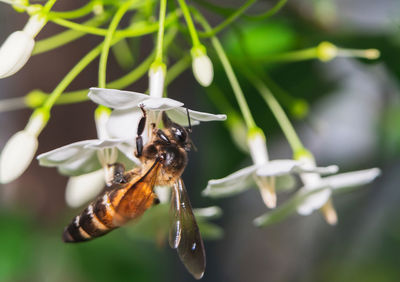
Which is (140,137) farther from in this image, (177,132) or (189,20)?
(189,20)

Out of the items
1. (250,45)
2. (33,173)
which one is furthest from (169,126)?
(33,173)

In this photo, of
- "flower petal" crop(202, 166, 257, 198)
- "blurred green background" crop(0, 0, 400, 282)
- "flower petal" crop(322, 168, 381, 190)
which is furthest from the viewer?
"blurred green background" crop(0, 0, 400, 282)

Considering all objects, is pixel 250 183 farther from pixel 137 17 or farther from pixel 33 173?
pixel 33 173

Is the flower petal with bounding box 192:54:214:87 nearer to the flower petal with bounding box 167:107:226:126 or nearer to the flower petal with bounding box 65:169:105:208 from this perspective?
the flower petal with bounding box 167:107:226:126

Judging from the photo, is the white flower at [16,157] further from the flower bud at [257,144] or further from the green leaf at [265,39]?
the green leaf at [265,39]

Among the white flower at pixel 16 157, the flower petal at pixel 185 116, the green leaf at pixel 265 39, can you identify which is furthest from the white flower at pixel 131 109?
the green leaf at pixel 265 39

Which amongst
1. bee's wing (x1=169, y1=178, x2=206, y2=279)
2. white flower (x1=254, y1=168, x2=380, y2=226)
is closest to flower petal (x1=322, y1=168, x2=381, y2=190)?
white flower (x1=254, y1=168, x2=380, y2=226)

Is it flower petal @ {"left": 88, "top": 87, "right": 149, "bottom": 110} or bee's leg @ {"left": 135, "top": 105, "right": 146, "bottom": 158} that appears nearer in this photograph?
flower petal @ {"left": 88, "top": 87, "right": 149, "bottom": 110}

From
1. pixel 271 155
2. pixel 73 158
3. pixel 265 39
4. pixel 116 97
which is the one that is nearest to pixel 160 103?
pixel 116 97
